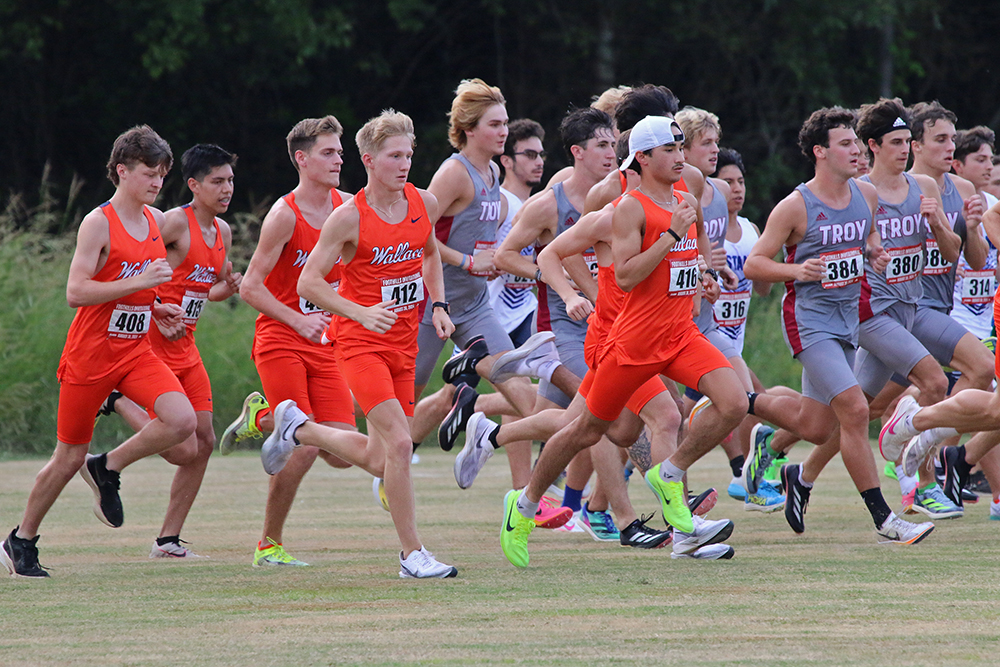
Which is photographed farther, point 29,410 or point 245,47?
point 245,47

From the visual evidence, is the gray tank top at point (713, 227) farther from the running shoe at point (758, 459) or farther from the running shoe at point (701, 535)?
the running shoe at point (701, 535)

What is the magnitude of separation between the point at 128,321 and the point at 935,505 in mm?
4845

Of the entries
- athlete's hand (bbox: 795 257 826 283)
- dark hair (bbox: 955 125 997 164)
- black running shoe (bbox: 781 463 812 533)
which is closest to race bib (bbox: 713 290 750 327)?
dark hair (bbox: 955 125 997 164)

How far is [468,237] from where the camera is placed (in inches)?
352

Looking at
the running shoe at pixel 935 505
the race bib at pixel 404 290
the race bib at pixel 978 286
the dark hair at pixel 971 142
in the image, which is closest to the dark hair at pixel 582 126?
the race bib at pixel 404 290

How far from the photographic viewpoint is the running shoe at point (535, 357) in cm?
812

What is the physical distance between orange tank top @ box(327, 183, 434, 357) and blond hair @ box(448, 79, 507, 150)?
210 cm

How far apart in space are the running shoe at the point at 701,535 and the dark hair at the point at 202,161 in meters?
3.19

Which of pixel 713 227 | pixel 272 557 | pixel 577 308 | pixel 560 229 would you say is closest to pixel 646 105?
pixel 560 229

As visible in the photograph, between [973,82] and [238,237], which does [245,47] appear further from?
[973,82]

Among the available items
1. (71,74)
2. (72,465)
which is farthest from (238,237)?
(72,465)

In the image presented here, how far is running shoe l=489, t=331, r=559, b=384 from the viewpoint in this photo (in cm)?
812

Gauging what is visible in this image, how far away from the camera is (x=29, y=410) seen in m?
15.3

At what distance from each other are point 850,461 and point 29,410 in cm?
1033
